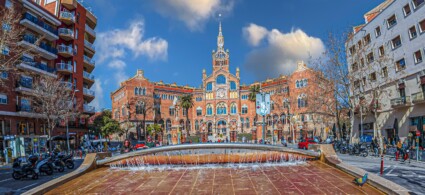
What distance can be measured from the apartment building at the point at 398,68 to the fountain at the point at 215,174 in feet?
60.0

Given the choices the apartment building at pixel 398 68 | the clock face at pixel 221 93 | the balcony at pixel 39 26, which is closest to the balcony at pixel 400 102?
the apartment building at pixel 398 68

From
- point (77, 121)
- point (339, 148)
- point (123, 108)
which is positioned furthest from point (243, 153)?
point (123, 108)

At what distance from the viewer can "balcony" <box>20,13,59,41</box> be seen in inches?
1228

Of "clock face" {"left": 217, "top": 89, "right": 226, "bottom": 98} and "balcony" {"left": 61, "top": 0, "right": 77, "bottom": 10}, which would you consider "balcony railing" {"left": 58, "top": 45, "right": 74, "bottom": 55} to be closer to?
"balcony" {"left": 61, "top": 0, "right": 77, "bottom": 10}

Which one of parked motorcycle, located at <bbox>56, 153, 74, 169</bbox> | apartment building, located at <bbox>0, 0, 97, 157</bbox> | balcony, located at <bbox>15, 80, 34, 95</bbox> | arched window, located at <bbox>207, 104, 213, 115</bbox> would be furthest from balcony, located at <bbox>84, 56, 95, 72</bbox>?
arched window, located at <bbox>207, 104, 213, 115</bbox>

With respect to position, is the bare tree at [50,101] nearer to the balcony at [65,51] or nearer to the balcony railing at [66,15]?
the balcony at [65,51]

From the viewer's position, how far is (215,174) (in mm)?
9109

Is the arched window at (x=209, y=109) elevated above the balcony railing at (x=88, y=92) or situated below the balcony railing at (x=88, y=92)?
below

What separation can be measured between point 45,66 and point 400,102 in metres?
37.3

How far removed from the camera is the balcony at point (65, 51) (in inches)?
1497

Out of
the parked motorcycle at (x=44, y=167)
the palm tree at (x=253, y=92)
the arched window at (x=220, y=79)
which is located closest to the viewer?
the parked motorcycle at (x=44, y=167)

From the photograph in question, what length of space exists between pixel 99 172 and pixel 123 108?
2516 inches

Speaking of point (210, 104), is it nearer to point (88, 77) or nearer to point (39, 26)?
point (88, 77)

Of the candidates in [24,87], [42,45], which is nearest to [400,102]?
[24,87]
